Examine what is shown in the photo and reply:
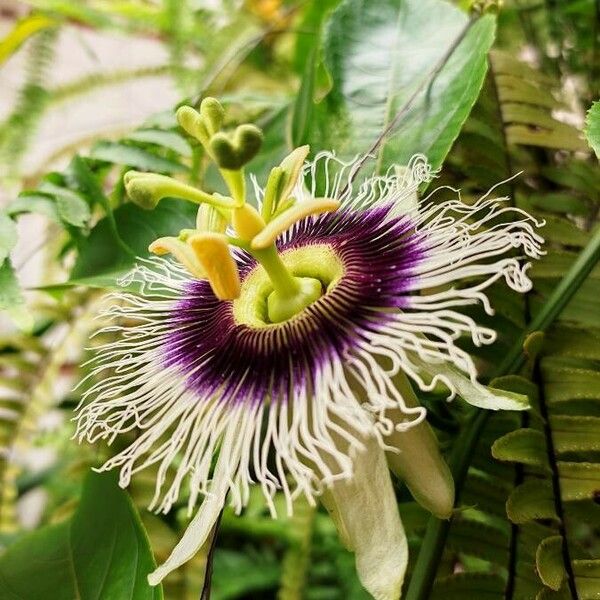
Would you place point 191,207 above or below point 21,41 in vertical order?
below

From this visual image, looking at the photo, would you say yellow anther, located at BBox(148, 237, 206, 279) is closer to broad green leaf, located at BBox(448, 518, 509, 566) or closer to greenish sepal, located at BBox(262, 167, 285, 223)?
greenish sepal, located at BBox(262, 167, 285, 223)

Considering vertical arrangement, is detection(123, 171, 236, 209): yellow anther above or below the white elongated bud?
above

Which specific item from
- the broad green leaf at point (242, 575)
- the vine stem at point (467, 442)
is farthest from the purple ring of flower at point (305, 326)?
the broad green leaf at point (242, 575)

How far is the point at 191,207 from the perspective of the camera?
2.28ft

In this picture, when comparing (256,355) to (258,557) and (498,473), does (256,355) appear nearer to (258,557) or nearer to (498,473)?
(498,473)

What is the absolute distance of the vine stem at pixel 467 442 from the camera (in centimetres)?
48

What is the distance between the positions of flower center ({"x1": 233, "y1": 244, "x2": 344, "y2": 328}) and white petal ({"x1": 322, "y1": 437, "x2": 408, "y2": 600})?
136 millimetres

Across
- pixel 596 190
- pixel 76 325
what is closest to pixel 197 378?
pixel 596 190

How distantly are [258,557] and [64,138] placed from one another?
1723 millimetres

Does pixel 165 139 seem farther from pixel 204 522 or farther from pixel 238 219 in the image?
pixel 204 522

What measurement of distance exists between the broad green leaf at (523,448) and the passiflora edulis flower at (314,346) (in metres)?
0.05

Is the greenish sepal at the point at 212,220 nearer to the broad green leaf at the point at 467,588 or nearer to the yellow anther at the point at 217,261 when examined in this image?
the yellow anther at the point at 217,261

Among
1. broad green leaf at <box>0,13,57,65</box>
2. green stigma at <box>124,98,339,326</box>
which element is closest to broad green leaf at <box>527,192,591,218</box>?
green stigma at <box>124,98,339,326</box>

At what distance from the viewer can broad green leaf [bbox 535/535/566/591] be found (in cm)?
47
